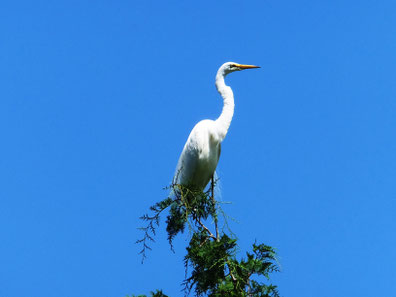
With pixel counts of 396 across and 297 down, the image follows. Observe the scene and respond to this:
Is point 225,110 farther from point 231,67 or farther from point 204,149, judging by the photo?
point 231,67

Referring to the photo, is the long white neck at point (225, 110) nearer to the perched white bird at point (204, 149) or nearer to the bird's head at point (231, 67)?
the perched white bird at point (204, 149)

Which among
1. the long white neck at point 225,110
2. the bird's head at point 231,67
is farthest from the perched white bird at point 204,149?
the bird's head at point 231,67

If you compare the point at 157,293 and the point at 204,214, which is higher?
the point at 204,214

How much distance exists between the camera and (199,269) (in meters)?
5.16

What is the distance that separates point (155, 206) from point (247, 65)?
334 cm

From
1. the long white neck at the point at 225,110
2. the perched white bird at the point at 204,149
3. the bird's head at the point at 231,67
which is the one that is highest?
the bird's head at the point at 231,67

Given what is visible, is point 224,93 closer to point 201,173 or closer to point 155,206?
point 201,173

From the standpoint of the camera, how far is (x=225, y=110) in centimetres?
739

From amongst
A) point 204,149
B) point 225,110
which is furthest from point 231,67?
point 204,149

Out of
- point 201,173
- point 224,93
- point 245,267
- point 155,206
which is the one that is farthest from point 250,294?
point 224,93

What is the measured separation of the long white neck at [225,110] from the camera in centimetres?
731

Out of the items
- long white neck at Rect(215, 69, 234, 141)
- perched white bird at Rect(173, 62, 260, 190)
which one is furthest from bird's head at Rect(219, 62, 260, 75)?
perched white bird at Rect(173, 62, 260, 190)

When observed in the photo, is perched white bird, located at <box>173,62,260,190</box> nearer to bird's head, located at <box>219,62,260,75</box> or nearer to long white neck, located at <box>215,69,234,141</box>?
long white neck, located at <box>215,69,234,141</box>

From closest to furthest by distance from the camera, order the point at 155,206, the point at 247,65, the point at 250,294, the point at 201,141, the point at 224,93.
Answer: the point at 250,294
the point at 155,206
the point at 201,141
the point at 224,93
the point at 247,65
